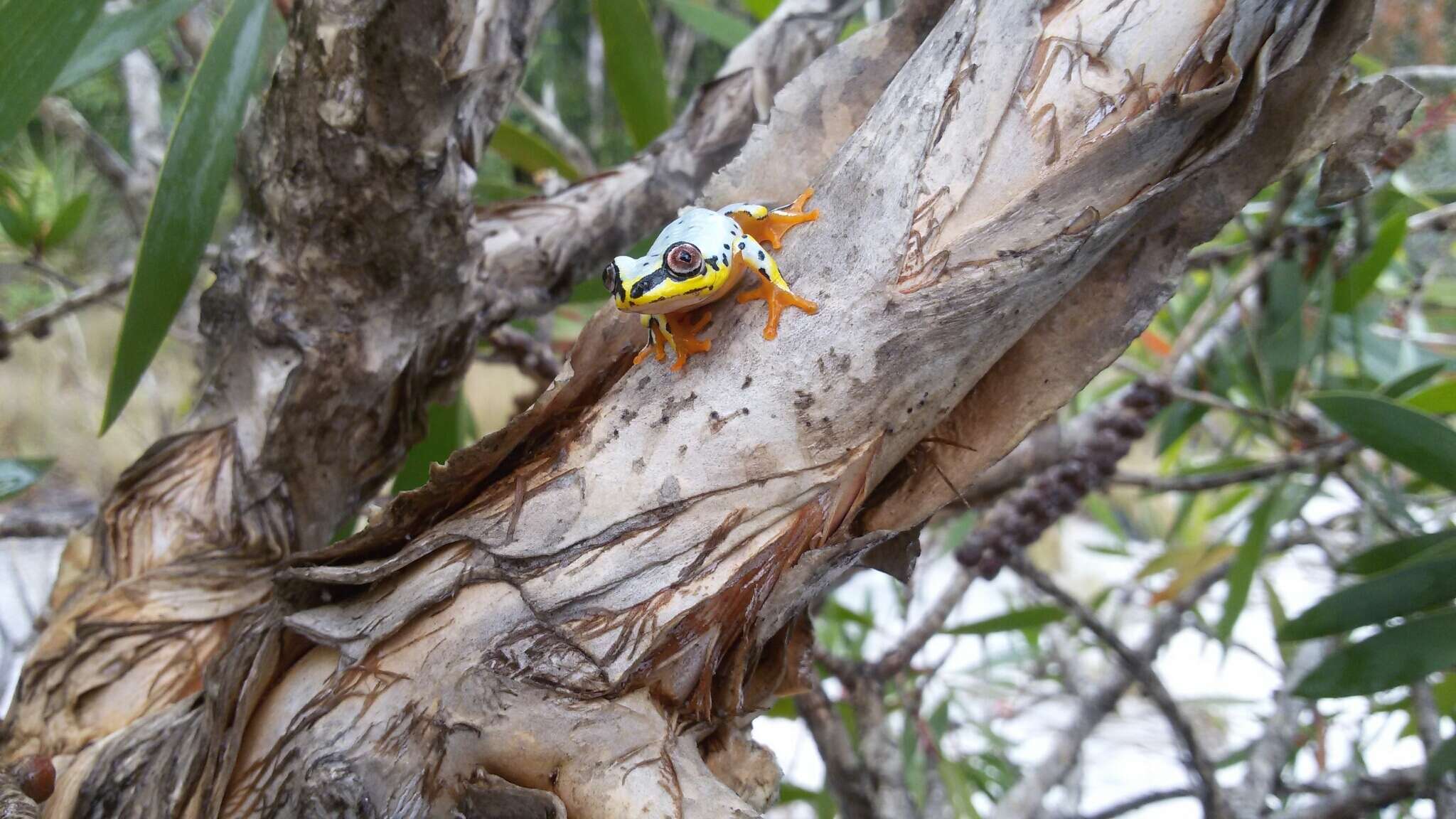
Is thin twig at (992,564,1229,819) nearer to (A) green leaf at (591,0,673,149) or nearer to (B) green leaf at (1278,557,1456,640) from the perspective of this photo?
(B) green leaf at (1278,557,1456,640)

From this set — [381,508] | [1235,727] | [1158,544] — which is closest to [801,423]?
[381,508]

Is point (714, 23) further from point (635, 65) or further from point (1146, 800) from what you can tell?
point (1146, 800)

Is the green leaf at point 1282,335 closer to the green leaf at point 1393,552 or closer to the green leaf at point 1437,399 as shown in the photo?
the green leaf at point 1437,399

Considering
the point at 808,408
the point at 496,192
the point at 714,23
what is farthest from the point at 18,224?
the point at 808,408

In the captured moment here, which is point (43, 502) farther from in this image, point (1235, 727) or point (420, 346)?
point (1235, 727)

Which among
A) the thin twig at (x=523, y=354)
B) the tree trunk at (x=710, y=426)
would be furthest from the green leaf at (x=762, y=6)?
the tree trunk at (x=710, y=426)

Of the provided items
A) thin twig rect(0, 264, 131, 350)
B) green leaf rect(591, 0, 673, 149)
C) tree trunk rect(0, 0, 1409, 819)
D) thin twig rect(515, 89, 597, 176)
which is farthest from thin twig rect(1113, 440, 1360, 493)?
thin twig rect(0, 264, 131, 350)
